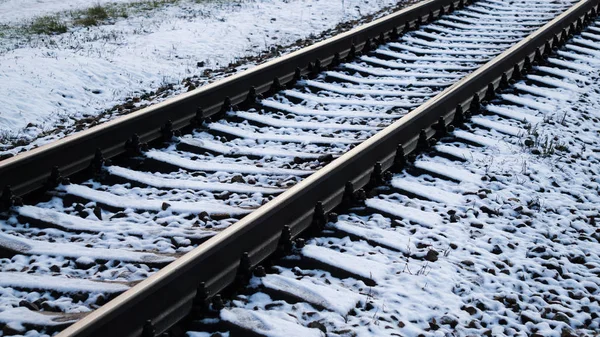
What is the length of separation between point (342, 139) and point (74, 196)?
243cm

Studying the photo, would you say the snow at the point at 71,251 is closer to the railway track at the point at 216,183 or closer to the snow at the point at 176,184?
the railway track at the point at 216,183

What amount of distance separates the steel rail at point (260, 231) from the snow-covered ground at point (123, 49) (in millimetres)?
3108

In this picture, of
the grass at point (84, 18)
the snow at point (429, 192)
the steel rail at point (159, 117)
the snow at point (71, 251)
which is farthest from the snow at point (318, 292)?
the grass at point (84, 18)

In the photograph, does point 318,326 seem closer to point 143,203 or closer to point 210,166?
point 143,203

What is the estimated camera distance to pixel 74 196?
5.35 metres

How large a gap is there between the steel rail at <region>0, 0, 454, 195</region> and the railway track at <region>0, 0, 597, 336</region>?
0.02 meters

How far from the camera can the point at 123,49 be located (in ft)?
33.7

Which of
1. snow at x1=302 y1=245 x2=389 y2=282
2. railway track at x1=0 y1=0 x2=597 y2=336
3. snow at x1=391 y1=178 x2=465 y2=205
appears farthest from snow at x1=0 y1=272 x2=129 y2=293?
snow at x1=391 y1=178 x2=465 y2=205

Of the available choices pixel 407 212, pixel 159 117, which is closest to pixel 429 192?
pixel 407 212

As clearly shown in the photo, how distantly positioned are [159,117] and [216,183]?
53.6 inches

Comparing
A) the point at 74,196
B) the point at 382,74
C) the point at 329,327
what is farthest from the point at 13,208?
the point at 382,74

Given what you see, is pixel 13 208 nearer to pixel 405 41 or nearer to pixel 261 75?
pixel 261 75

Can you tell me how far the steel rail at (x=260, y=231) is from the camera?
3660mm

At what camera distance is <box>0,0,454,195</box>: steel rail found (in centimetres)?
543
